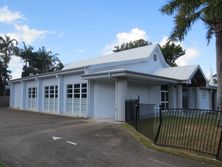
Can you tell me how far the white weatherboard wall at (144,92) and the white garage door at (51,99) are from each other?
6.82 m

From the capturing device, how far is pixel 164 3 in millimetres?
13141

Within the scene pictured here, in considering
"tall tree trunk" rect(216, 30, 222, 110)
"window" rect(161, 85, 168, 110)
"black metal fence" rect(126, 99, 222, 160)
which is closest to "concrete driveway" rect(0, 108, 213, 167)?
"black metal fence" rect(126, 99, 222, 160)

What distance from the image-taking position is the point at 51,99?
75.5 feet

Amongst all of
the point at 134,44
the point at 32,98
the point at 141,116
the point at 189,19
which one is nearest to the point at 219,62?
the point at 189,19

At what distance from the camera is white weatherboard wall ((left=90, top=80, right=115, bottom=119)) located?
18.2 meters

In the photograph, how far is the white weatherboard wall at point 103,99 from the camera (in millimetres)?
18219

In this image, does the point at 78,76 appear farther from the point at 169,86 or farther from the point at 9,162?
the point at 9,162

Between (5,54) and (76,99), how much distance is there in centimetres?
2835

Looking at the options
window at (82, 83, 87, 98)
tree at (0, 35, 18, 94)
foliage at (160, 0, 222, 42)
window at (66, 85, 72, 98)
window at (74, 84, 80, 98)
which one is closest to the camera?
foliage at (160, 0, 222, 42)

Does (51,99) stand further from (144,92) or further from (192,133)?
A: (192,133)

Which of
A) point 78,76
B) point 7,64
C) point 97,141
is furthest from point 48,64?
point 97,141

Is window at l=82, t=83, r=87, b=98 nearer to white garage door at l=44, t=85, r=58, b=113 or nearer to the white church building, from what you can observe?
the white church building

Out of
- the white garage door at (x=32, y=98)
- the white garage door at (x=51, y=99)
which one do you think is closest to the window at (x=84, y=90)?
the white garage door at (x=51, y=99)

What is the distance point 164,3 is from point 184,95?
1328cm
